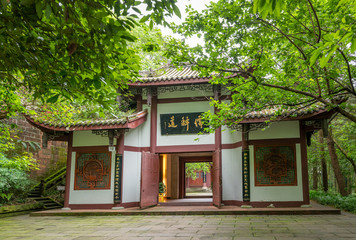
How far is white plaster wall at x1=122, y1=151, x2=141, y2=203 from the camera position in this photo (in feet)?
31.2

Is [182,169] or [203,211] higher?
[182,169]

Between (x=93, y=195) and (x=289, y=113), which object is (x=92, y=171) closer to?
(x=93, y=195)

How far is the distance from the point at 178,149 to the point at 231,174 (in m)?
1.85

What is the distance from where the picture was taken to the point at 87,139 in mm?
9852

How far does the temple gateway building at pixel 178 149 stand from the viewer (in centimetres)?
879

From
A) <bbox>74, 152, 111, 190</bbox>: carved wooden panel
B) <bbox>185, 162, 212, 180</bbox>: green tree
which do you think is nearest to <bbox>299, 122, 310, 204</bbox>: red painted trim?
<bbox>74, 152, 111, 190</bbox>: carved wooden panel

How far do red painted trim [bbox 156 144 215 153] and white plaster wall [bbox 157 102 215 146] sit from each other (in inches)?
3.9

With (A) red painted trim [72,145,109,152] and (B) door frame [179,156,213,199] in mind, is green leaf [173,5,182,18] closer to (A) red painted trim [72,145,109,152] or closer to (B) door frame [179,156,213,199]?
(A) red painted trim [72,145,109,152]

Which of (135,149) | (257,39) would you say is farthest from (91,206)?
(257,39)

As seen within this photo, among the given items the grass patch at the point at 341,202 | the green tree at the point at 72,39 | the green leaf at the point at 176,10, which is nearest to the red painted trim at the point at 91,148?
the green tree at the point at 72,39

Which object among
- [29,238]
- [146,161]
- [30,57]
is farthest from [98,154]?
[30,57]

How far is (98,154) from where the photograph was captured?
968cm

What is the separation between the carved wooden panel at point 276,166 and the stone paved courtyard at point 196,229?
1428mm

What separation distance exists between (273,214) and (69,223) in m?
5.06
